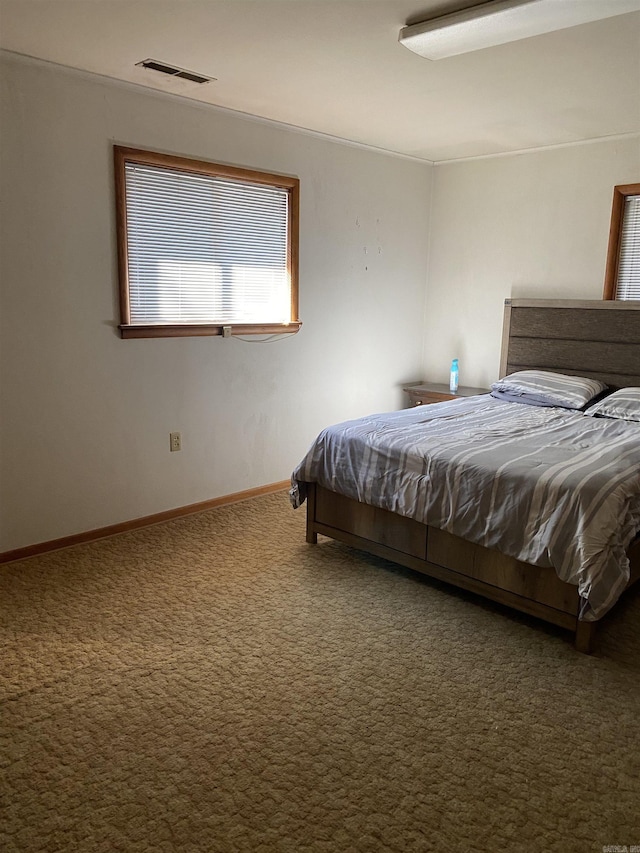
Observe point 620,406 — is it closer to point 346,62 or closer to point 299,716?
point 346,62

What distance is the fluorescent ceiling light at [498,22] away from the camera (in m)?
2.24

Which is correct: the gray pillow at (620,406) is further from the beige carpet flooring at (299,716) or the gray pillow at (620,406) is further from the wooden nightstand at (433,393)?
the beige carpet flooring at (299,716)

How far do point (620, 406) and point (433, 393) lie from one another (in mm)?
1452

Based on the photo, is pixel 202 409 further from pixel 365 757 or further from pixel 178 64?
pixel 365 757

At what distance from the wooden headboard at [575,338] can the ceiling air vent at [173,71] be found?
8.72 ft

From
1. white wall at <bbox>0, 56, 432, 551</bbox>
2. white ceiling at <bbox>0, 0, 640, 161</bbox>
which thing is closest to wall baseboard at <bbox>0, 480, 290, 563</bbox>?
white wall at <bbox>0, 56, 432, 551</bbox>

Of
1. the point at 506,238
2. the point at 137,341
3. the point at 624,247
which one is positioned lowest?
the point at 137,341

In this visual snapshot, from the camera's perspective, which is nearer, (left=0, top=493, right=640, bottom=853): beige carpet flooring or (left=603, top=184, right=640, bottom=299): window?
(left=0, top=493, right=640, bottom=853): beige carpet flooring

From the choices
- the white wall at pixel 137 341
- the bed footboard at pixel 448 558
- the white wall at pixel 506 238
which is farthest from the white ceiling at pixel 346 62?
the bed footboard at pixel 448 558

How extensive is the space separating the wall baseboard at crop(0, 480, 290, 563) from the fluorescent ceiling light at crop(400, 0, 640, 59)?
2707mm

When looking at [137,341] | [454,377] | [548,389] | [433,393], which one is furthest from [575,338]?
[137,341]

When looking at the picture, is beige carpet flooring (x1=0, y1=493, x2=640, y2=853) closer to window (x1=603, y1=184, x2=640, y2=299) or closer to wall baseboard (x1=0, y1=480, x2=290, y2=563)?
wall baseboard (x1=0, y1=480, x2=290, y2=563)

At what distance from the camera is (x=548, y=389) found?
4.21 m

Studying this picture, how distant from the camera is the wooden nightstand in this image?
4891mm
